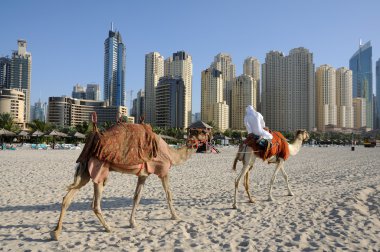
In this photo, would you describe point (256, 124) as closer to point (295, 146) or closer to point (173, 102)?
point (295, 146)

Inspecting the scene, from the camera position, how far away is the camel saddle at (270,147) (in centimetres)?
847

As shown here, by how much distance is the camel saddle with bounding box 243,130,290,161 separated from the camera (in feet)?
27.8

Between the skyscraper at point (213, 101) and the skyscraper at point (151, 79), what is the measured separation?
2461cm

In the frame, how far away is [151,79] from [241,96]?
4999 centimetres

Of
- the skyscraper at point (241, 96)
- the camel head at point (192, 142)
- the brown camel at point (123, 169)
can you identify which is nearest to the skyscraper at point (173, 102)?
the skyscraper at point (241, 96)

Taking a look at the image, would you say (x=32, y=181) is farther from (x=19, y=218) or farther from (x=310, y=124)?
(x=310, y=124)

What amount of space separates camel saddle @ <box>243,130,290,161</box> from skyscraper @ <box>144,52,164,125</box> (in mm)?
147394

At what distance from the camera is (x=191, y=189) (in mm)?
11070

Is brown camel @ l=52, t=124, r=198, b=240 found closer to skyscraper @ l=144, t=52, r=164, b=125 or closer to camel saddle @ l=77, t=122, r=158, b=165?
camel saddle @ l=77, t=122, r=158, b=165

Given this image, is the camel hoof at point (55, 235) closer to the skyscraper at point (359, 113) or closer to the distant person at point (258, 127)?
the distant person at point (258, 127)

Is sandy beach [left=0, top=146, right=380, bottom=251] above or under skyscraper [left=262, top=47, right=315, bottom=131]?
under

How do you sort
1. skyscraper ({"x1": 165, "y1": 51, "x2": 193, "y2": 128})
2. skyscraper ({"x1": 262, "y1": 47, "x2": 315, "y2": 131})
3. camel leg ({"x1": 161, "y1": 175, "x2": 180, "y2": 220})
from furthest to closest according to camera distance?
skyscraper ({"x1": 165, "y1": 51, "x2": 193, "y2": 128}) < skyscraper ({"x1": 262, "y1": 47, "x2": 315, "y2": 131}) < camel leg ({"x1": 161, "y1": 175, "x2": 180, "y2": 220})

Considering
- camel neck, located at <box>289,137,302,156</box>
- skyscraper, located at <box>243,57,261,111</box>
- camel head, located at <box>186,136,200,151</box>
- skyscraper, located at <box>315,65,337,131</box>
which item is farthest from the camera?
skyscraper, located at <box>243,57,261,111</box>

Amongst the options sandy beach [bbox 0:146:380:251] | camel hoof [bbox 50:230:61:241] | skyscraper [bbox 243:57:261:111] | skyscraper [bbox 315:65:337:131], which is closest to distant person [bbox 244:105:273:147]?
sandy beach [bbox 0:146:380:251]
